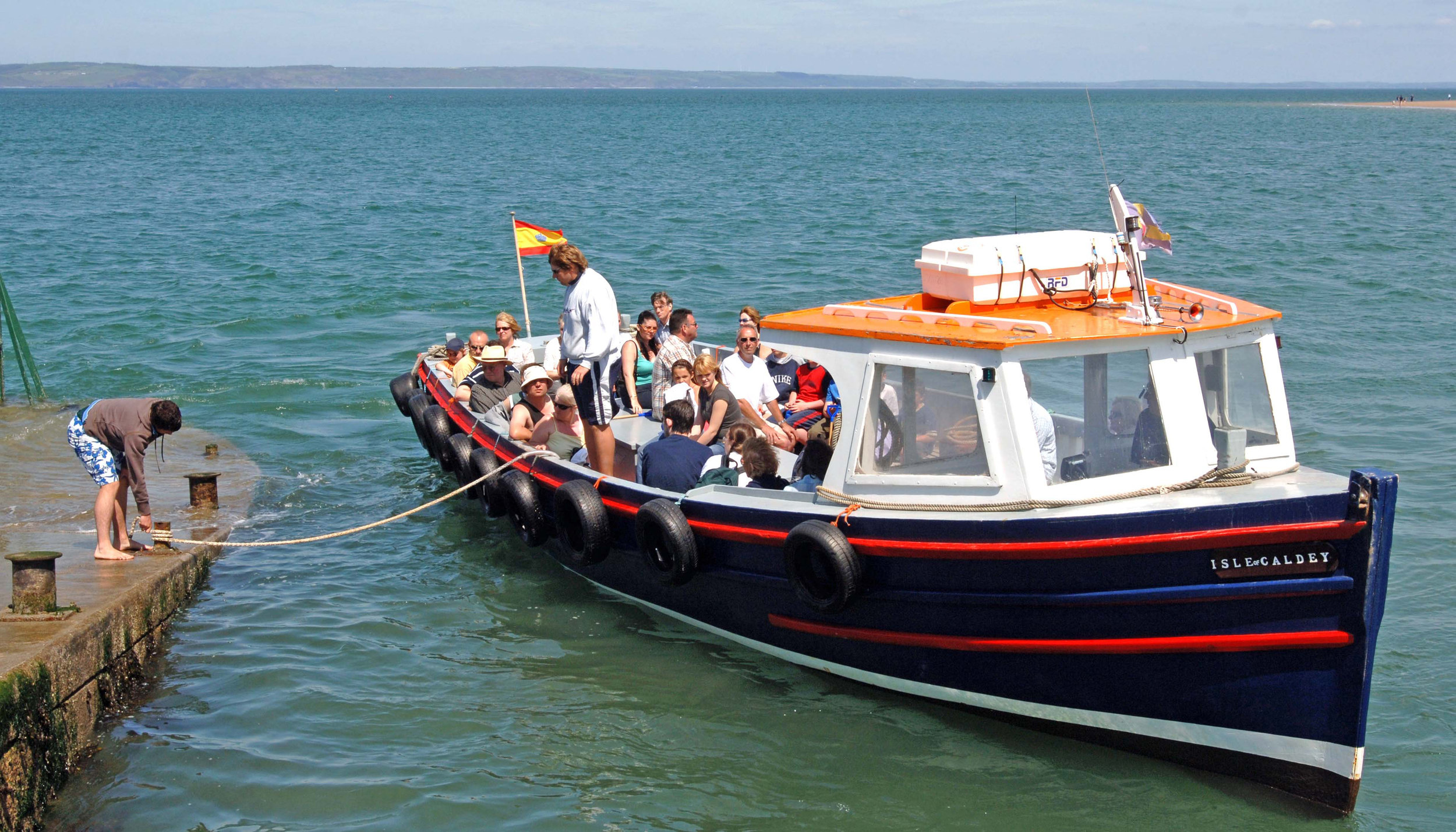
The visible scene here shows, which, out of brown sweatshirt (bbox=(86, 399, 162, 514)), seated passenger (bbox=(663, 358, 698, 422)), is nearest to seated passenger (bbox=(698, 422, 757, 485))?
seated passenger (bbox=(663, 358, 698, 422))

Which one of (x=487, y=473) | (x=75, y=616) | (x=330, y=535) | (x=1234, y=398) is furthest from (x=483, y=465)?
(x=1234, y=398)

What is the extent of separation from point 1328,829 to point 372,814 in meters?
5.01

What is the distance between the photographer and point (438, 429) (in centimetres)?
1231

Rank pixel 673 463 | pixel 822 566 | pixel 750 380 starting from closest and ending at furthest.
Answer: pixel 822 566, pixel 673 463, pixel 750 380

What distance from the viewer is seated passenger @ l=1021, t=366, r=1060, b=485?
22.4 ft

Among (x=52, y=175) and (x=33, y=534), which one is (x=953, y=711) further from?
(x=52, y=175)

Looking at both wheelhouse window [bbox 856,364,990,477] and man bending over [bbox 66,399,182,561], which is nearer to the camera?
wheelhouse window [bbox 856,364,990,477]

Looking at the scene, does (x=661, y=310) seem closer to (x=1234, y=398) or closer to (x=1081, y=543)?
(x=1234, y=398)

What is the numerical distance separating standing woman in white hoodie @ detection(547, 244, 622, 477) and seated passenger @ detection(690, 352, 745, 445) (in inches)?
26.2

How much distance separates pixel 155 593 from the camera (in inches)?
335

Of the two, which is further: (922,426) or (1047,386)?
(922,426)

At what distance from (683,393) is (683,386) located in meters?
0.12

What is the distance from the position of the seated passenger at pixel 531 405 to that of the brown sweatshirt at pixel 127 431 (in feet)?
9.37

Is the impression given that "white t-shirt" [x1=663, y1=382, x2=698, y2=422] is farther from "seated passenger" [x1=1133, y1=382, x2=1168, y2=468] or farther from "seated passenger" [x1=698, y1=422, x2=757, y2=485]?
"seated passenger" [x1=1133, y1=382, x2=1168, y2=468]
